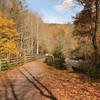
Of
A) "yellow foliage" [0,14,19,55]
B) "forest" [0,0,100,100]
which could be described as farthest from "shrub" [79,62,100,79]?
"yellow foliage" [0,14,19,55]

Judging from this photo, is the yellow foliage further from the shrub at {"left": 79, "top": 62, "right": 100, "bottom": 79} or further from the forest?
the shrub at {"left": 79, "top": 62, "right": 100, "bottom": 79}

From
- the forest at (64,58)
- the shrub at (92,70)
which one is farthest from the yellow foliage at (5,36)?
the shrub at (92,70)

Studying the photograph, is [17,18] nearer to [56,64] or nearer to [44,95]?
[56,64]

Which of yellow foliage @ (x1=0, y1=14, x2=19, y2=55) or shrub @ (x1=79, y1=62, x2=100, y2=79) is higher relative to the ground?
yellow foliage @ (x1=0, y1=14, x2=19, y2=55)

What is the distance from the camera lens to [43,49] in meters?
49.2

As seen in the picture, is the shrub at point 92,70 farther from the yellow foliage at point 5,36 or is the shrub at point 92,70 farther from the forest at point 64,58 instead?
the yellow foliage at point 5,36

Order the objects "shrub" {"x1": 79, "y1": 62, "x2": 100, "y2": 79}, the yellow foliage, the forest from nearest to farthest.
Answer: the forest
"shrub" {"x1": 79, "y1": 62, "x2": 100, "y2": 79}
the yellow foliage

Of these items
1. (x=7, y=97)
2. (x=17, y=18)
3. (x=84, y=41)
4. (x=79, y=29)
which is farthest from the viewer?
(x=17, y=18)

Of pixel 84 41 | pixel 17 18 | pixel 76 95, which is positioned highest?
pixel 17 18

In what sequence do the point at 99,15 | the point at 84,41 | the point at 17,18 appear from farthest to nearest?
1. the point at 17,18
2. the point at 84,41
3. the point at 99,15

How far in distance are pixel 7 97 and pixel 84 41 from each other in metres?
13.1

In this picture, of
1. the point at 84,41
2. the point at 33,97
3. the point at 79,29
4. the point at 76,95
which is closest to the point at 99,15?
the point at 79,29

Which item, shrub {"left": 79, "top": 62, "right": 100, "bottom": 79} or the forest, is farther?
shrub {"left": 79, "top": 62, "right": 100, "bottom": 79}

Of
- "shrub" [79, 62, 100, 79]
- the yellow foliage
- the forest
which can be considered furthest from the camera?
the yellow foliage
